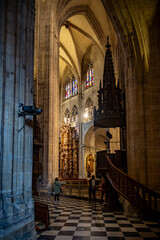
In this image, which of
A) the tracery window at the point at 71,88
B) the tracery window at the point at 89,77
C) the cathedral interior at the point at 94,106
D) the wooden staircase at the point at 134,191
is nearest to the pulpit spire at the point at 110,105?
the cathedral interior at the point at 94,106

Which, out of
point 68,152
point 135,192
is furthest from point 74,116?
point 135,192

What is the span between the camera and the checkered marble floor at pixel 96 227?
6263 mm

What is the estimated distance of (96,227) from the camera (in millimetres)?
7230

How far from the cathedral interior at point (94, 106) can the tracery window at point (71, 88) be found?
9.19 metres

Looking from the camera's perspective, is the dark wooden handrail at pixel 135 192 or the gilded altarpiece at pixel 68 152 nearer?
the dark wooden handrail at pixel 135 192

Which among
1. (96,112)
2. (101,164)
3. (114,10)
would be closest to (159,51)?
(114,10)

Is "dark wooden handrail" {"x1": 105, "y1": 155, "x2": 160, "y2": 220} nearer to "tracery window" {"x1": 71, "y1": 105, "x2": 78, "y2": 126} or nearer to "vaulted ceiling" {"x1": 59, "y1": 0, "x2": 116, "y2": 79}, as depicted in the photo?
"vaulted ceiling" {"x1": 59, "y1": 0, "x2": 116, "y2": 79}

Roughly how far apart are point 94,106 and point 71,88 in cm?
2231

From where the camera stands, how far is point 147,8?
10758 millimetres

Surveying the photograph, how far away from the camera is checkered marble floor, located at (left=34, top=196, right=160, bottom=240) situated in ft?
20.5

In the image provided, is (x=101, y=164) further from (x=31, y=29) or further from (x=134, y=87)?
(x=31, y=29)

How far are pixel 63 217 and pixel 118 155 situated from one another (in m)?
3.83

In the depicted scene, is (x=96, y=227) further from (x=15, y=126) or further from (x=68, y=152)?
(x=68, y=152)

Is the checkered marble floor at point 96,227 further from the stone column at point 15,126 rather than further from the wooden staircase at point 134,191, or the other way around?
the stone column at point 15,126
